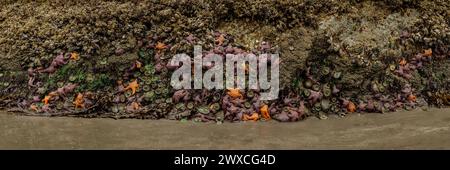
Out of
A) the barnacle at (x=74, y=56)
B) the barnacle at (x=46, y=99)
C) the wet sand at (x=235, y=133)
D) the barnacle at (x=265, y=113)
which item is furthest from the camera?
the barnacle at (x=74, y=56)

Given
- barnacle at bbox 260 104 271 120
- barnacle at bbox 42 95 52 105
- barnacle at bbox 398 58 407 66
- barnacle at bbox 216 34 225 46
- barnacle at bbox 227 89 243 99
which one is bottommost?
barnacle at bbox 260 104 271 120

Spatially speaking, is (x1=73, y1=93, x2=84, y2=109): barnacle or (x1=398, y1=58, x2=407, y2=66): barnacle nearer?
(x1=73, y1=93, x2=84, y2=109): barnacle

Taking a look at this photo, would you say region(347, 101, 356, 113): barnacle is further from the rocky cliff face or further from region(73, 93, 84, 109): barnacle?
region(73, 93, 84, 109): barnacle

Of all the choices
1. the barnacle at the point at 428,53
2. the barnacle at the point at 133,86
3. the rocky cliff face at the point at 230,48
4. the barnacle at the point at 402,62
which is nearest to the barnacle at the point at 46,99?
the rocky cliff face at the point at 230,48

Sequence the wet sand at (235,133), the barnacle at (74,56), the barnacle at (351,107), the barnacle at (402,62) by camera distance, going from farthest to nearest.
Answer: the barnacle at (74,56) → the barnacle at (402,62) → the barnacle at (351,107) → the wet sand at (235,133)

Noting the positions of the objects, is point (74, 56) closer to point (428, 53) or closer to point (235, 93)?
point (235, 93)

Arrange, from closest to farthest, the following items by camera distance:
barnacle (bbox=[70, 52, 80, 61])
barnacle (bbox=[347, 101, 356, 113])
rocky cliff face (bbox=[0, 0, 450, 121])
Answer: barnacle (bbox=[347, 101, 356, 113]), rocky cliff face (bbox=[0, 0, 450, 121]), barnacle (bbox=[70, 52, 80, 61])

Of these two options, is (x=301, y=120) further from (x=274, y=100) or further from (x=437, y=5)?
(x=437, y=5)

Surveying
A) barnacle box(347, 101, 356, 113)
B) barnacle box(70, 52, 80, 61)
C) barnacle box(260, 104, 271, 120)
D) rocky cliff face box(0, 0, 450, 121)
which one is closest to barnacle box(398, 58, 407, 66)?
rocky cliff face box(0, 0, 450, 121)

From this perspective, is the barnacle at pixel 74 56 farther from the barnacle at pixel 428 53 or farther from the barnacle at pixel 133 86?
the barnacle at pixel 428 53

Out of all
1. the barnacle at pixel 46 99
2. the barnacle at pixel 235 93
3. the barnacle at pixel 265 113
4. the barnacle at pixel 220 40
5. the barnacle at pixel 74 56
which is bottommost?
the barnacle at pixel 265 113
